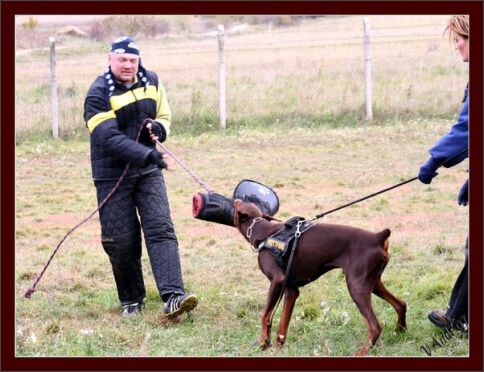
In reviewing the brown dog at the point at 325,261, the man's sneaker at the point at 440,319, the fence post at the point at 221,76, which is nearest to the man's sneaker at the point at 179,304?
the brown dog at the point at 325,261

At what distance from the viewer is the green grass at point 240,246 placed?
591cm

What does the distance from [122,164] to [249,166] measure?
7237 mm

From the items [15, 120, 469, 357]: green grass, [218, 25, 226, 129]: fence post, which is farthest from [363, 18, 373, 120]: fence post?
[218, 25, 226, 129]: fence post

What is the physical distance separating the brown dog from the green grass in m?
0.18

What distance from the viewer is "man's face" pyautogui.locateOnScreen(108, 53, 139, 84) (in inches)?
249

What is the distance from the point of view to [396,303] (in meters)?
5.74

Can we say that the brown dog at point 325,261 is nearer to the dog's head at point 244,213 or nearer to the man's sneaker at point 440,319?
the dog's head at point 244,213

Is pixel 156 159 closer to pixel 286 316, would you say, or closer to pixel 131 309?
pixel 131 309

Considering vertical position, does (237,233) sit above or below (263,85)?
below

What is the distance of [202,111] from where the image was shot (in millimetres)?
16750

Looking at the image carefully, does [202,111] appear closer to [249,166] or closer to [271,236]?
[249,166]

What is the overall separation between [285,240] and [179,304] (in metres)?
1.10

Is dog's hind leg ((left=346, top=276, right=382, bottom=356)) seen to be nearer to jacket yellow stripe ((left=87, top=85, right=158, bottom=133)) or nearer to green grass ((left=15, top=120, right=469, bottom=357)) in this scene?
green grass ((left=15, top=120, right=469, bottom=357))

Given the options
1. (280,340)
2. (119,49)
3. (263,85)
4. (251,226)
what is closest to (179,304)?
(251,226)
